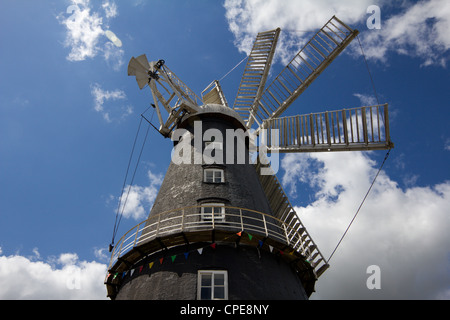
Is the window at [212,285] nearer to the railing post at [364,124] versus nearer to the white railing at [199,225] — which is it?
the white railing at [199,225]

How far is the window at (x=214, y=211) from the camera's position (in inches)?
494

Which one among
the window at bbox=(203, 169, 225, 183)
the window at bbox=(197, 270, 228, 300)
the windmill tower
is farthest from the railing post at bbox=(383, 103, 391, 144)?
the window at bbox=(197, 270, 228, 300)

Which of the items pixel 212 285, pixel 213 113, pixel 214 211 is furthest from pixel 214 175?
pixel 212 285

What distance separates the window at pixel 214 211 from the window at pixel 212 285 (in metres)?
2.09

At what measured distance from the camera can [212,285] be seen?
10.5m

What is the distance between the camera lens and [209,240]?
11.7 metres

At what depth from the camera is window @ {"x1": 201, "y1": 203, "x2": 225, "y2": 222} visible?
1255 centimetres

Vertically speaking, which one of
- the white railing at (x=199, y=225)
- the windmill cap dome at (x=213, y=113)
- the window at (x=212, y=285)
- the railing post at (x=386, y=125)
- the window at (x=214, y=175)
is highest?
the windmill cap dome at (x=213, y=113)

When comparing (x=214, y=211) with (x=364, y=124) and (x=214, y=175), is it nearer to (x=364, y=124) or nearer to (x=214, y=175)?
(x=214, y=175)

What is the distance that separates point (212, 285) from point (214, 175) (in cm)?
541

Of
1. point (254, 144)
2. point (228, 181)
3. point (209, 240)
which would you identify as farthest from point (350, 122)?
point (209, 240)

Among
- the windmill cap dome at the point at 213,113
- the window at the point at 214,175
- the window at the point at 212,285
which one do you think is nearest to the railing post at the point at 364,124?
the windmill cap dome at the point at 213,113

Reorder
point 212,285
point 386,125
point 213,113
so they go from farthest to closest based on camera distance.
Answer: point 213,113 < point 386,125 < point 212,285

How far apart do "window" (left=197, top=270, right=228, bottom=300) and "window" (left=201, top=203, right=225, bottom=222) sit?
6.87 feet
